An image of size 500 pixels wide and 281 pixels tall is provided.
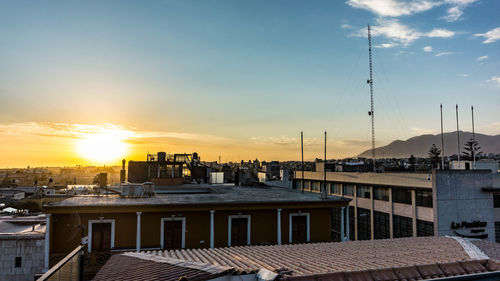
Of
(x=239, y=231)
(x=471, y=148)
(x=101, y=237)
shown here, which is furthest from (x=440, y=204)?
(x=471, y=148)

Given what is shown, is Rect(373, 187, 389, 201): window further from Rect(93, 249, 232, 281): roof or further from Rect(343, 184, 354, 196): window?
Rect(93, 249, 232, 281): roof

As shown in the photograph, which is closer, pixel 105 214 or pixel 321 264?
pixel 321 264

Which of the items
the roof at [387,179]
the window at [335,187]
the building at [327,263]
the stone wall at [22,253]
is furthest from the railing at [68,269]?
the window at [335,187]

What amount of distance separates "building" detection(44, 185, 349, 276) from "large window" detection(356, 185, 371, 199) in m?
20.1

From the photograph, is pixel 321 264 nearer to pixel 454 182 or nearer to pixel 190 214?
pixel 190 214

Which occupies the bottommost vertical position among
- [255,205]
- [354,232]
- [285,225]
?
[354,232]

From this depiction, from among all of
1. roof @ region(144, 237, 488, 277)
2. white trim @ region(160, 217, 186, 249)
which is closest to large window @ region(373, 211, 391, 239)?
roof @ region(144, 237, 488, 277)

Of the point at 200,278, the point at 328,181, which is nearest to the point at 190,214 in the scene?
the point at 200,278

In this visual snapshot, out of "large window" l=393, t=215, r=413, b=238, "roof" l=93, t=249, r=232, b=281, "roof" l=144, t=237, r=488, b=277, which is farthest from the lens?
"large window" l=393, t=215, r=413, b=238

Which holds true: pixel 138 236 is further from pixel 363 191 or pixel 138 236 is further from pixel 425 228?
pixel 363 191

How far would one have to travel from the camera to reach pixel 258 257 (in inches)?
387

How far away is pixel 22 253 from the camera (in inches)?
747

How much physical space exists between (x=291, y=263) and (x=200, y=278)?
2979 millimetres

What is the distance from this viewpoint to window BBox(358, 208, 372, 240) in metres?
37.5
